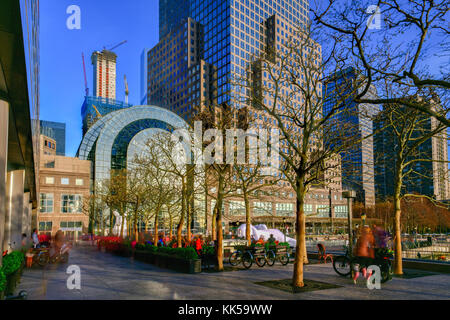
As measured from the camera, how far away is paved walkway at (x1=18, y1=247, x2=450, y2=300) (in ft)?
35.0

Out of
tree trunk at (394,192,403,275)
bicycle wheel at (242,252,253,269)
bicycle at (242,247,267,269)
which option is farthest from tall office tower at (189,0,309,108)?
tree trunk at (394,192,403,275)

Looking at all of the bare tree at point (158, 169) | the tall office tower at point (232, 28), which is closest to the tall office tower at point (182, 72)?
the tall office tower at point (232, 28)

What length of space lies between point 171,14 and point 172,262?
142 meters

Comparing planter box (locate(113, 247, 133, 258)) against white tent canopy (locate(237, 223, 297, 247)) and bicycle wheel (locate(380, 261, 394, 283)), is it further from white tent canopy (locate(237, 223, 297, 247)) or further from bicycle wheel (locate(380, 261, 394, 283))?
bicycle wheel (locate(380, 261, 394, 283))

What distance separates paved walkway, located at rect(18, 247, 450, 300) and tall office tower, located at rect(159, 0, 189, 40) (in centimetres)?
12666

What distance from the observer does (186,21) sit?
12119 centimetres

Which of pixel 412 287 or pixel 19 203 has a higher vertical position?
pixel 19 203

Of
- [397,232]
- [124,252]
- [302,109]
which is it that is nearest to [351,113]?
[302,109]

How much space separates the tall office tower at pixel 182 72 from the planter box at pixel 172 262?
297ft

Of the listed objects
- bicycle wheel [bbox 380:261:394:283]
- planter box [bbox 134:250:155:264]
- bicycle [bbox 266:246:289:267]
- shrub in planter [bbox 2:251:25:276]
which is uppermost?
shrub in planter [bbox 2:251:25:276]

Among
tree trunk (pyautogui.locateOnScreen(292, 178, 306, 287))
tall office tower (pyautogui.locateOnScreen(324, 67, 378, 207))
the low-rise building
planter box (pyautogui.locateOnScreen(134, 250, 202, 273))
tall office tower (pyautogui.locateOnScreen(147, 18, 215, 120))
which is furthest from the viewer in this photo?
tall office tower (pyautogui.locateOnScreen(147, 18, 215, 120))
